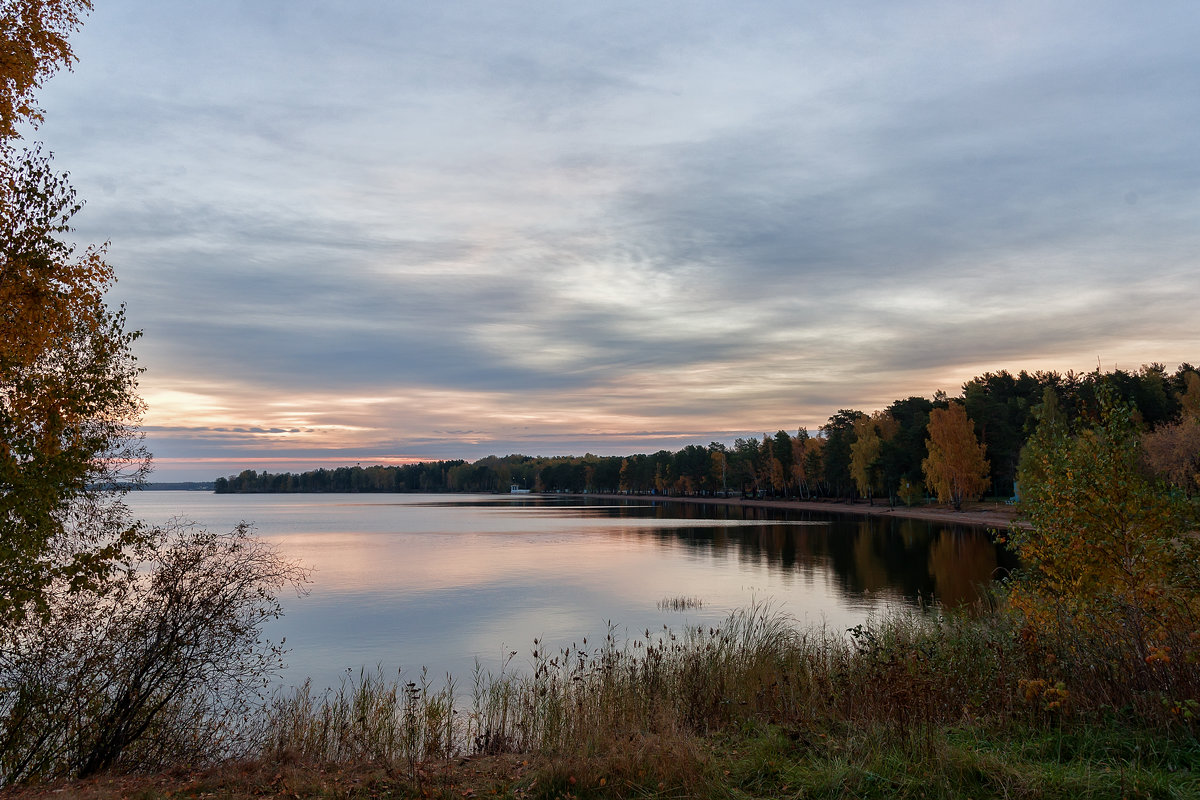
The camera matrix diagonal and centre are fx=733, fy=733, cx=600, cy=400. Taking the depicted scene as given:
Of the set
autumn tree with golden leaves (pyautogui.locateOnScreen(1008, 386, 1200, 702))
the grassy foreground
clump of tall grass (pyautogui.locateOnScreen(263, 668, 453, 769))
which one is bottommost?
clump of tall grass (pyautogui.locateOnScreen(263, 668, 453, 769))

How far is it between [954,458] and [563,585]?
61.6m

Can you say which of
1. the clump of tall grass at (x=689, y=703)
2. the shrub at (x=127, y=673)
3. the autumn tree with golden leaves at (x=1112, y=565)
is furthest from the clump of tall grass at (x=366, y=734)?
the autumn tree with golden leaves at (x=1112, y=565)

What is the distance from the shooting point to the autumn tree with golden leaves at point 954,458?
82.5 meters

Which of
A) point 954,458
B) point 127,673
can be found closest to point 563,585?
point 127,673

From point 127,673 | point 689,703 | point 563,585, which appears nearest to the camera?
point 689,703

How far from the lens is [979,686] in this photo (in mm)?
10562

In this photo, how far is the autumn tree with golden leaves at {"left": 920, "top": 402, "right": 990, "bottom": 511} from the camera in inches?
3248

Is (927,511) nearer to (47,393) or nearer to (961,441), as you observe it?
(961,441)


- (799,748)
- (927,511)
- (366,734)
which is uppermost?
(799,748)

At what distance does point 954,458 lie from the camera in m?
82.4

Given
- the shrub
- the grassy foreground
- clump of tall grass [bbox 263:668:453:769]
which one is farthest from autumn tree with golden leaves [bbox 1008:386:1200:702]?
the shrub

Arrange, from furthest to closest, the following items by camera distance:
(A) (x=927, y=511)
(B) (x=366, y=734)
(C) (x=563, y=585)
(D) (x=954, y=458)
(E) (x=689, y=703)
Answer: (A) (x=927, y=511) → (D) (x=954, y=458) → (C) (x=563, y=585) → (B) (x=366, y=734) → (E) (x=689, y=703)

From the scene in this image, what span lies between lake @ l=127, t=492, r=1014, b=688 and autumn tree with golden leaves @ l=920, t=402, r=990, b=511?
14.9m

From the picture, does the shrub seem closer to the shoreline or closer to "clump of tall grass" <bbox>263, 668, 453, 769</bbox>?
"clump of tall grass" <bbox>263, 668, 453, 769</bbox>
